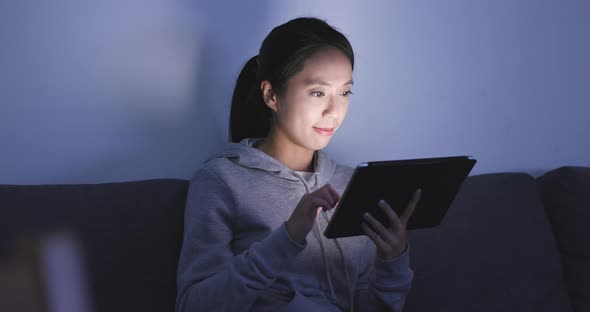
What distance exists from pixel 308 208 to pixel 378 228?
157 millimetres

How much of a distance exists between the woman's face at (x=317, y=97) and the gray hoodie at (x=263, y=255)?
97 millimetres

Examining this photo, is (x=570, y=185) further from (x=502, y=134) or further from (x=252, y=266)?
(x=252, y=266)

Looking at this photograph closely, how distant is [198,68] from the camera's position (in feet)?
4.60

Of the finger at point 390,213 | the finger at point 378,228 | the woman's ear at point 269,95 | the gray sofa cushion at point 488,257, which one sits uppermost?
the woman's ear at point 269,95

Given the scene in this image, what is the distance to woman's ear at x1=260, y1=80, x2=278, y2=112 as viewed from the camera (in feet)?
3.89

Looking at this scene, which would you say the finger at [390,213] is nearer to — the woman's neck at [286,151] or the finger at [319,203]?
the finger at [319,203]

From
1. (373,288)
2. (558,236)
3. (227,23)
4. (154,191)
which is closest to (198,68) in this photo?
(227,23)

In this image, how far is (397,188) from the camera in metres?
0.94

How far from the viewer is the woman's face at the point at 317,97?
1.13m

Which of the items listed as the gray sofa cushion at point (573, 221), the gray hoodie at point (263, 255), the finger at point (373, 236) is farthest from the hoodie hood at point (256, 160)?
the gray sofa cushion at point (573, 221)

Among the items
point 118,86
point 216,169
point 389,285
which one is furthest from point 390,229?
point 118,86

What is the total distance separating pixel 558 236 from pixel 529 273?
0.18 m

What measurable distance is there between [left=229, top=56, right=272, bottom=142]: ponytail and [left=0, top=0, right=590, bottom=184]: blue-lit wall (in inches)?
5.3

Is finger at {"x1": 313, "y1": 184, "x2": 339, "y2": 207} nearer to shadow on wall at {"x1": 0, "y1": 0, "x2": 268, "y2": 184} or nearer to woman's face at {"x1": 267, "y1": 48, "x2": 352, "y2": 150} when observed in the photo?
woman's face at {"x1": 267, "y1": 48, "x2": 352, "y2": 150}
